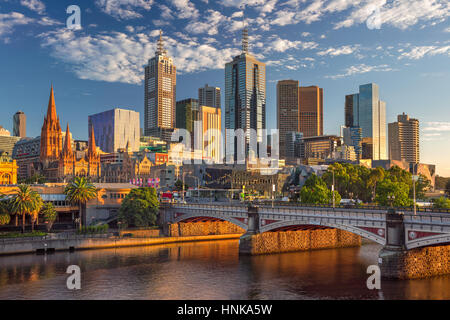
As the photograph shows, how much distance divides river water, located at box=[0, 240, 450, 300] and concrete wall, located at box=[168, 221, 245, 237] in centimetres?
1558

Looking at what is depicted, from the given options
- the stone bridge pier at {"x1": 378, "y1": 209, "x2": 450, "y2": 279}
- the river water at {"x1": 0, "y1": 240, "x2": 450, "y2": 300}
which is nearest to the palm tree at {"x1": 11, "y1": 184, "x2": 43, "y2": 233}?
the river water at {"x1": 0, "y1": 240, "x2": 450, "y2": 300}

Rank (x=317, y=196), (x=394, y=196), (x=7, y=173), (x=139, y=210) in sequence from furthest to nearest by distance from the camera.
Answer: (x=7, y=173), (x=317, y=196), (x=394, y=196), (x=139, y=210)

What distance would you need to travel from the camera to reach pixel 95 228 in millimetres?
97250

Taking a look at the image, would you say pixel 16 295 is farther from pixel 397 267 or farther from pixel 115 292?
pixel 397 267

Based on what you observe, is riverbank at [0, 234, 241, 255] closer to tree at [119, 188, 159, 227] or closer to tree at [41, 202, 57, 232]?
tree at [119, 188, 159, 227]

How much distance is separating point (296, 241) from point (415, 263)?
1251 inches

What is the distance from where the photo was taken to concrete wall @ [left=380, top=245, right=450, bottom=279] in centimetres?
5853

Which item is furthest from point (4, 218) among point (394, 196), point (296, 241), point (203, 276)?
point (394, 196)

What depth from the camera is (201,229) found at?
4294 inches

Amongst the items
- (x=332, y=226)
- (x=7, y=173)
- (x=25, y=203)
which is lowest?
(x=332, y=226)

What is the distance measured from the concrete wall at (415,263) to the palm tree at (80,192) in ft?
241

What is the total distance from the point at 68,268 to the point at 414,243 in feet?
170

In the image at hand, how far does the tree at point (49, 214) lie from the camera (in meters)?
98.9

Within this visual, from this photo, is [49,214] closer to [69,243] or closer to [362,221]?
[69,243]
